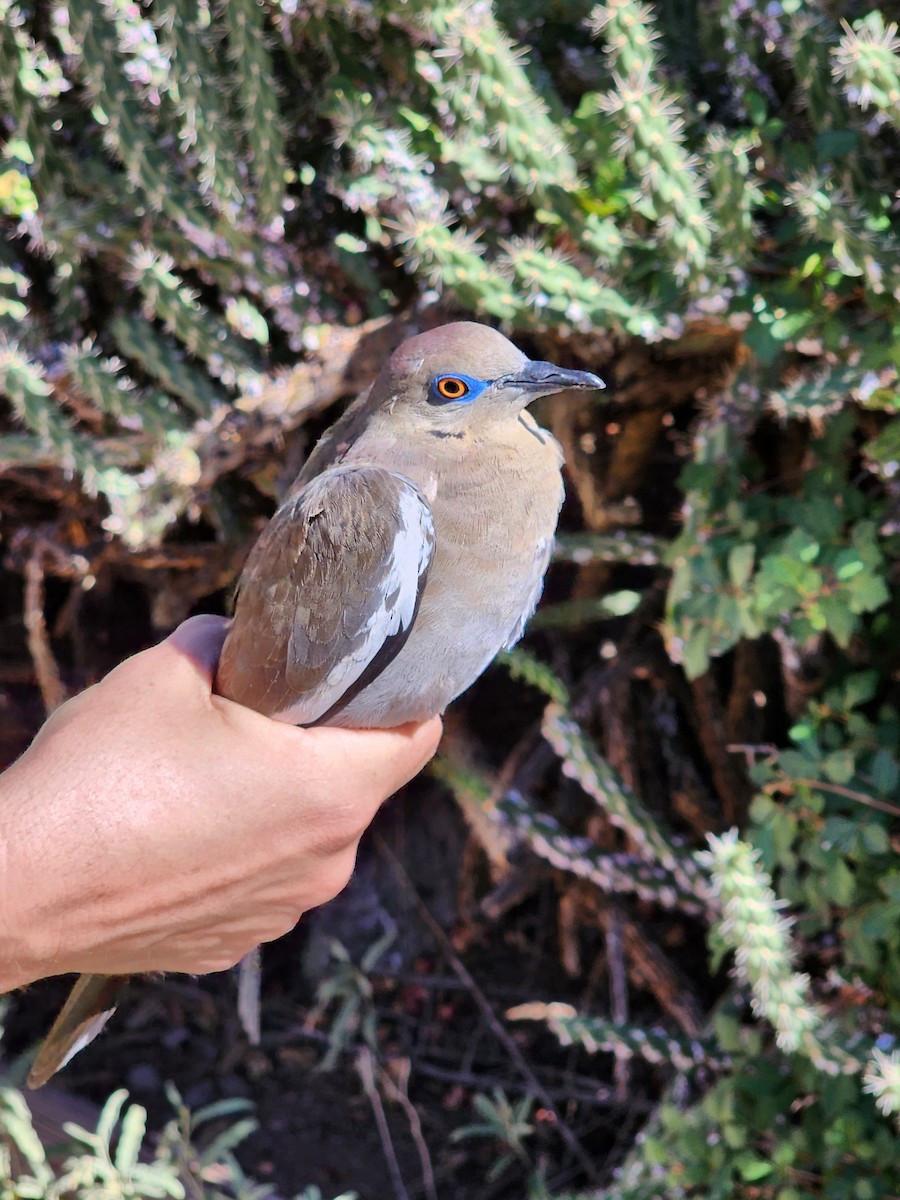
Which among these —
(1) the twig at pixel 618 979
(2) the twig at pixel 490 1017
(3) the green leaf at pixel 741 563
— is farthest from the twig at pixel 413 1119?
(3) the green leaf at pixel 741 563

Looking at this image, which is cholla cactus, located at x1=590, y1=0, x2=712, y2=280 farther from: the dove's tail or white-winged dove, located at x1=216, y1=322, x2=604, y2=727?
the dove's tail

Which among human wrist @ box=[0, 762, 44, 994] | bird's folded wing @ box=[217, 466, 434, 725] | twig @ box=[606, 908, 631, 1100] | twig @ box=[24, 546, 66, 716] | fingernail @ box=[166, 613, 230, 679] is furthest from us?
twig @ box=[24, 546, 66, 716]

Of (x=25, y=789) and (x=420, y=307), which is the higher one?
(x=420, y=307)

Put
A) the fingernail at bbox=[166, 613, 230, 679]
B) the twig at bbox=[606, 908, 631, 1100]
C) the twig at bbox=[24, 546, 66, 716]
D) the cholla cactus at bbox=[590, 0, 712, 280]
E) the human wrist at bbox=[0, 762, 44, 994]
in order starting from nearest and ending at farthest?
the human wrist at bbox=[0, 762, 44, 994]
the fingernail at bbox=[166, 613, 230, 679]
the cholla cactus at bbox=[590, 0, 712, 280]
the twig at bbox=[606, 908, 631, 1100]
the twig at bbox=[24, 546, 66, 716]

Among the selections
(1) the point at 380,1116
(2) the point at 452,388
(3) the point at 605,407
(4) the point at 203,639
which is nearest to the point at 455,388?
(2) the point at 452,388

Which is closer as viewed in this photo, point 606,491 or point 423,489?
point 423,489

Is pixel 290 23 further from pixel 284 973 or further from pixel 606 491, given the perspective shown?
pixel 284 973

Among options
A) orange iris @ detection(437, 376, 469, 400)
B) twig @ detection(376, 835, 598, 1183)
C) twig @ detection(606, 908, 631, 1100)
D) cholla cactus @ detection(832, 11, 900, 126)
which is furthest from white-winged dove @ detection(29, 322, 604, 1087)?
twig @ detection(376, 835, 598, 1183)

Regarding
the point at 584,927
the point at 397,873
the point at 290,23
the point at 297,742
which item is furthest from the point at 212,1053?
the point at 290,23
